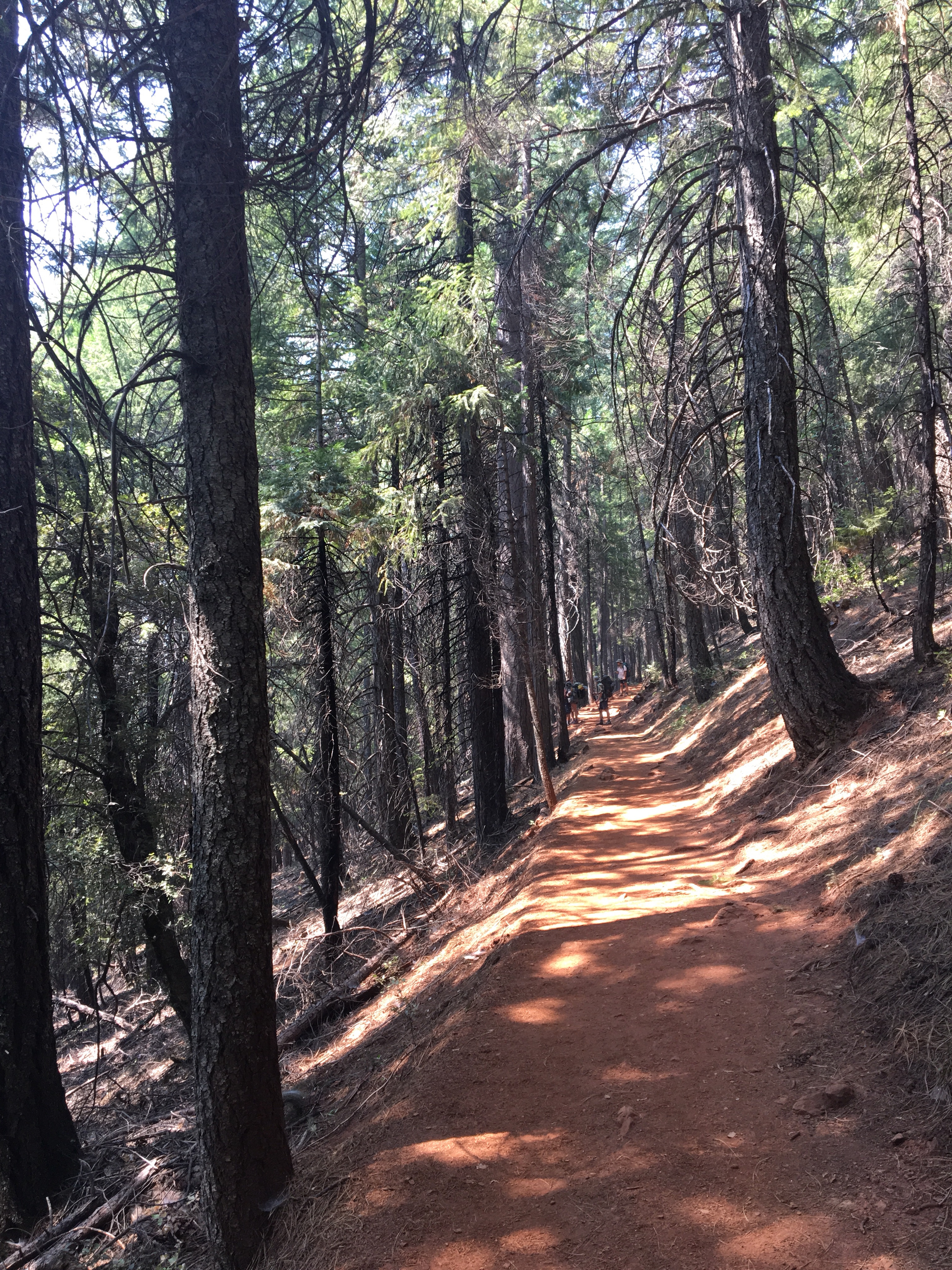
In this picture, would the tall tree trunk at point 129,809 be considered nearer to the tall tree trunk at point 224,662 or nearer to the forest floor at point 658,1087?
the forest floor at point 658,1087

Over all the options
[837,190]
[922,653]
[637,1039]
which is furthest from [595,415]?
[637,1039]

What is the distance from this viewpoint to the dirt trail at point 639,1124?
3141mm

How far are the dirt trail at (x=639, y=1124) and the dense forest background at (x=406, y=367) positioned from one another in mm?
1135

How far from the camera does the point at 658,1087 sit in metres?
4.24

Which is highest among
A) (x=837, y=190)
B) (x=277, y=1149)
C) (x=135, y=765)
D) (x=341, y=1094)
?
(x=837, y=190)

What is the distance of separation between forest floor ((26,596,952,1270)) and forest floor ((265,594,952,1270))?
17mm

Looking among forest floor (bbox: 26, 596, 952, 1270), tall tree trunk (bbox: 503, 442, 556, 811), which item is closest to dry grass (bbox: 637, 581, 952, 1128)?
forest floor (bbox: 26, 596, 952, 1270)

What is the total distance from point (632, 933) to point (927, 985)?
2693 millimetres

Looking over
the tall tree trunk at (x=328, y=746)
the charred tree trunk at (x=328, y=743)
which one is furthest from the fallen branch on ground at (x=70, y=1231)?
the charred tree trunk at (x=328, y=743)

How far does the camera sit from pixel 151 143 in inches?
195

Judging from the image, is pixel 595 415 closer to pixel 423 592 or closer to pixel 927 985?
pixel 423 592

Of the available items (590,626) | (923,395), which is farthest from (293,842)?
(590,626)

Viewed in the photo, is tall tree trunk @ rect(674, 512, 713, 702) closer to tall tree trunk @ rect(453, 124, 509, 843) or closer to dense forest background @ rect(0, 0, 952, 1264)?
dense forest background @ rect(0, 0, 952, 1264)

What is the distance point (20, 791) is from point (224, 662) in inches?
109
